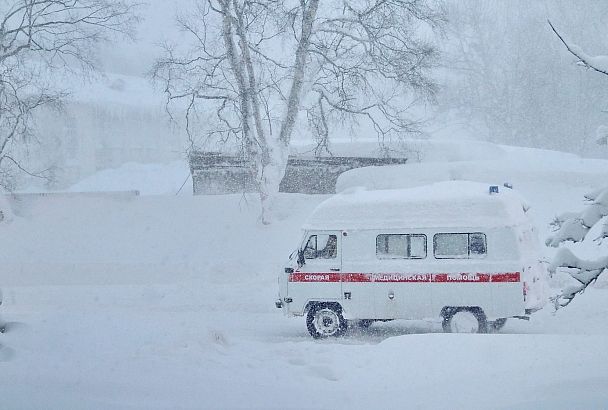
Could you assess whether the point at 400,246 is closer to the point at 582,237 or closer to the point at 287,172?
the point at 582,237

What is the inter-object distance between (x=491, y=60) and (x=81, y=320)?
34017 millimetres

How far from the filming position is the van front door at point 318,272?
12180 millimetres

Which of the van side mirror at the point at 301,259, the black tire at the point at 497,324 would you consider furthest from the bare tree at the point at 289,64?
the black tire at the point at 497,324

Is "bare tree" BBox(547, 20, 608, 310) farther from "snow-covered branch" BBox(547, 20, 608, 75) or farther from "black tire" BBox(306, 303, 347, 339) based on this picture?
"black tire" BBox(306, 303, 347, 339)

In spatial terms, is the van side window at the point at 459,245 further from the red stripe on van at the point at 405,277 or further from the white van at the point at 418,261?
the red stripe on van at the point at 405,277

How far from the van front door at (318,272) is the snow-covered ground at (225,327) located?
77 centimetres

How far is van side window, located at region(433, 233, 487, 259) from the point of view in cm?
1156

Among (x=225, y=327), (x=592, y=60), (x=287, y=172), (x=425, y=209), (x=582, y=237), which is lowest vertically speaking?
(x=225, y=327)

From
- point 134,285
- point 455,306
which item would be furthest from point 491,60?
point 455,306

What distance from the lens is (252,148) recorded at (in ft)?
65.6

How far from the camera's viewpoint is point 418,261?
1182cm

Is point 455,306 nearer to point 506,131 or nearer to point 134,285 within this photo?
point 134,285

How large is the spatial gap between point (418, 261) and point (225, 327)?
388 cm

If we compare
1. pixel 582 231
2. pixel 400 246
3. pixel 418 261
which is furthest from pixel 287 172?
pixel 582 231
